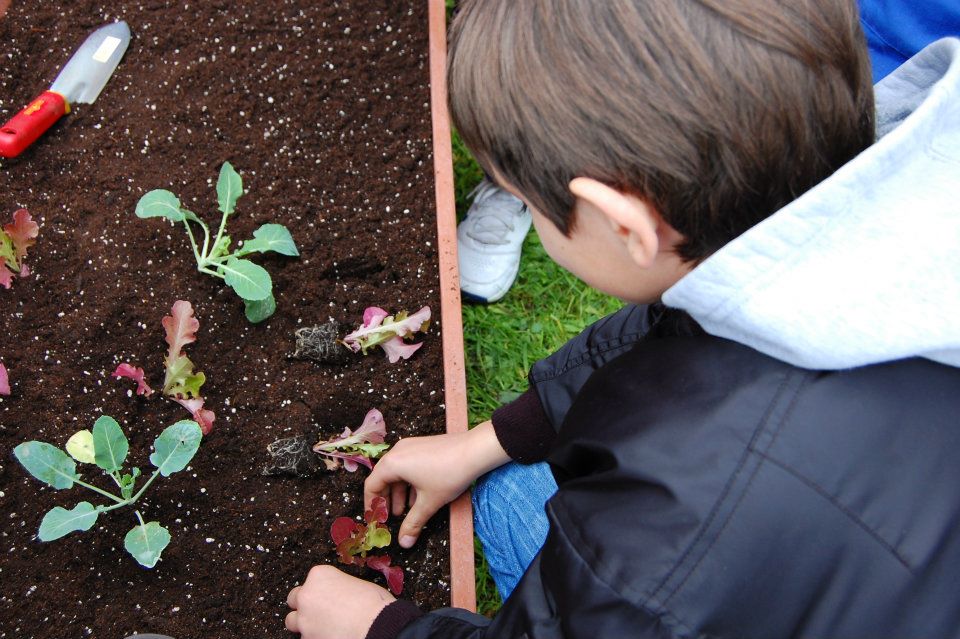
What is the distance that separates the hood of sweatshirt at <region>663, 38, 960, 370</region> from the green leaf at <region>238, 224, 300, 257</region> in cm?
103

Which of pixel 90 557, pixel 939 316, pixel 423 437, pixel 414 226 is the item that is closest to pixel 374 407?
pixel 423 437

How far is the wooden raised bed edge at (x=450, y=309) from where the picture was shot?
1591 mm

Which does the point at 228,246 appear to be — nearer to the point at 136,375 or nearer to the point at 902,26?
the point at 136,375

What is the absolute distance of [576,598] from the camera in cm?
98

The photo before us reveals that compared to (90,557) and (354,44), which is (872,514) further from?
(354,44)

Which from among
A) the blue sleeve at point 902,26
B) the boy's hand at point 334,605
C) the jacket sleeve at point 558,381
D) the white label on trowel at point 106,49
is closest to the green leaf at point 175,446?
the boy's hand at point 334,605

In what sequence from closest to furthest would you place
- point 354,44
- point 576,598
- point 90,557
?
point 576,598, point 90,557, point 354,44

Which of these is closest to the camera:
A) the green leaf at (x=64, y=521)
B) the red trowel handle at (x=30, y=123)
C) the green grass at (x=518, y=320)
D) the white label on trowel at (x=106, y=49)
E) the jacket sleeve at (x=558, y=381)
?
the green leaf at (x=64, y=521)

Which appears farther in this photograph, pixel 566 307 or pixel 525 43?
pixel 566 307

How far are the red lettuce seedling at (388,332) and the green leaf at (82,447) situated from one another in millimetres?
536

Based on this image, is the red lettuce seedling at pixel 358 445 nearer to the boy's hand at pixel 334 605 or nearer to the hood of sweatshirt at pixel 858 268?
the boy's hand at pixel 334 605

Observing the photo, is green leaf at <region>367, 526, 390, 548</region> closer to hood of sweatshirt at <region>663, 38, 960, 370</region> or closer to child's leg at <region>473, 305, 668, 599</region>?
child's leg at <region>473, 305, 668, 599</region>

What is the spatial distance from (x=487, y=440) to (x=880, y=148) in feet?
3.06

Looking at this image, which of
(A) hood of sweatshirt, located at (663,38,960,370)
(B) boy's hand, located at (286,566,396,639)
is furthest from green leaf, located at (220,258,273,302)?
(A) hood of sweatshirt, located at (663,38,960,370)
